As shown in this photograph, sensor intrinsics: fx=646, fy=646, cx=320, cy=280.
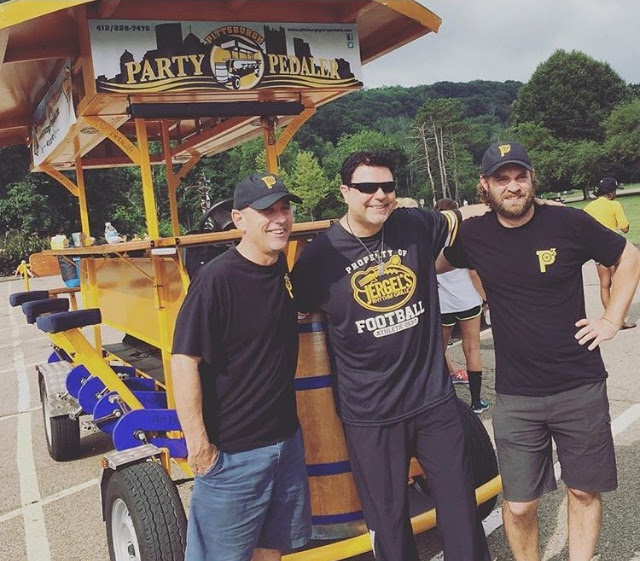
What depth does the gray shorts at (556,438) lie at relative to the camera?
2.70 meters

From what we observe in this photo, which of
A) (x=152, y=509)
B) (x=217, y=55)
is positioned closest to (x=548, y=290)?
(x=152, y=509)

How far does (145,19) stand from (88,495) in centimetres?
329

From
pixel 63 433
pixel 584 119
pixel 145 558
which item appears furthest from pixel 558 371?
pixel 584 119

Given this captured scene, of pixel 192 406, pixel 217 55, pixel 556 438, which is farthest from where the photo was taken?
pixel 217 55

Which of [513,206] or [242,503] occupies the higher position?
[513,206]

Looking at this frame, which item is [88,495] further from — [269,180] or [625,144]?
[625,144]

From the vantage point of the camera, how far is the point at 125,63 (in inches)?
153

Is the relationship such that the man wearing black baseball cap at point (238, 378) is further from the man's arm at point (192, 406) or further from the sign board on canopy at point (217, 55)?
the sign board on canopy at point (217, 55)

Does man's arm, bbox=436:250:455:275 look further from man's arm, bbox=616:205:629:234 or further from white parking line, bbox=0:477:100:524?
man's arm, bbox=616:205:629:234

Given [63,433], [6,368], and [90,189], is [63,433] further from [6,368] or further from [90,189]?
[90,189]

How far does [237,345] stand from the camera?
93.8 inches

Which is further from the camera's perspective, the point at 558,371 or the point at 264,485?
the point at 558,371

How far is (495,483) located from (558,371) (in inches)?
32.8

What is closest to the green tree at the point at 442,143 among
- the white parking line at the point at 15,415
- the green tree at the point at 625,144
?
the green tree at the point at 625,144
